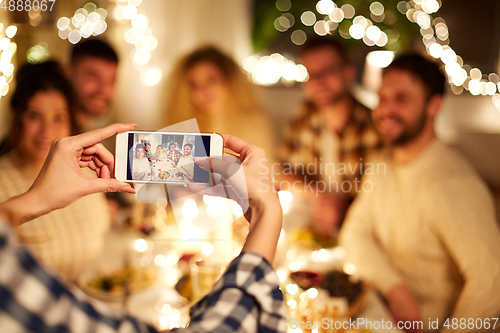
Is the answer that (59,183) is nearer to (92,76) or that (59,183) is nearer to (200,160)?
(200,160)

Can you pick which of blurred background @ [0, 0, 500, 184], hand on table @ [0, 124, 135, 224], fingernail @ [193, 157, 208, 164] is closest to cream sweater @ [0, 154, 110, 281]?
blurred background @ [0, 0, 500, 184]

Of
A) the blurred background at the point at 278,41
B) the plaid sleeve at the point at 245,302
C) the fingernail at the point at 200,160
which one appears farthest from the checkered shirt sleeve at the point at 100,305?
the blurred background at the point at 278,41

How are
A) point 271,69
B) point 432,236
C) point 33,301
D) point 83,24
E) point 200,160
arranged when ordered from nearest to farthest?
point 33,301 < point 200,160 < point 432,236 < point 83,24 < point 271,69

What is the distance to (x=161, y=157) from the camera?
1.83ft

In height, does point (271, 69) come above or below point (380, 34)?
below

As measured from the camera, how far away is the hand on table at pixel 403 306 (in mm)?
827

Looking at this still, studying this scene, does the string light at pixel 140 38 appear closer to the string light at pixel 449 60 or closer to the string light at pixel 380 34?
the string light at pixel 380 34

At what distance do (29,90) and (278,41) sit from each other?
0.92 meters

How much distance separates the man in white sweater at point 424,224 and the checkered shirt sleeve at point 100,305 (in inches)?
24.9

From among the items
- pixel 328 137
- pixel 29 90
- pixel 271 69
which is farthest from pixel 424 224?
pixel 29 90

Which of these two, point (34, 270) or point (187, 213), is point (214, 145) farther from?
point (187, 213)

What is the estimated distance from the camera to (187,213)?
3.05ft

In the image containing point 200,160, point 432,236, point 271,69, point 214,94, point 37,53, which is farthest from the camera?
point 271,69

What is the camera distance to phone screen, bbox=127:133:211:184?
0.55 meters
